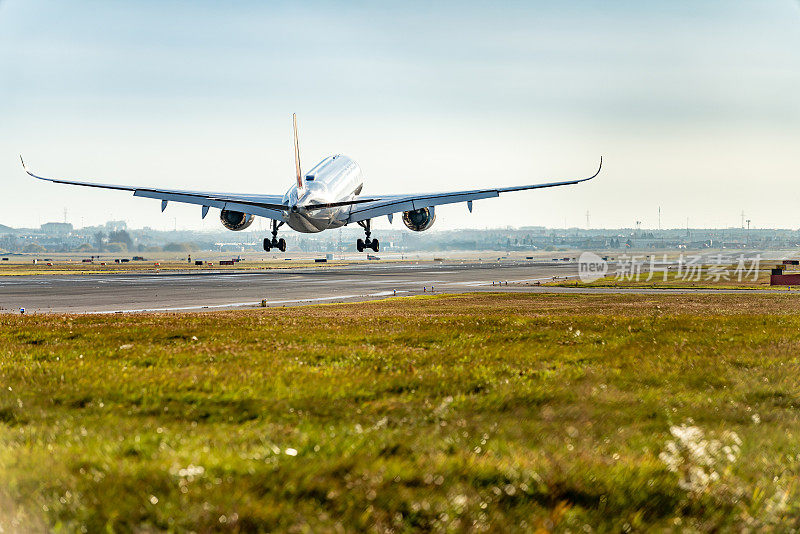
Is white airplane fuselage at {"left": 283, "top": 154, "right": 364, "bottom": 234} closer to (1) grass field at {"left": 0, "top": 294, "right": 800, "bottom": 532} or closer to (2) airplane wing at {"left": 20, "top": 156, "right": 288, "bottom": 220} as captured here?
(2) airplane wing at {"left": 20, "top": 156, "right": 288, "bottom": 220}

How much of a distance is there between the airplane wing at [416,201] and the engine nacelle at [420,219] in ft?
1.75

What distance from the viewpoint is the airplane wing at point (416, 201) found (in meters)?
69.8

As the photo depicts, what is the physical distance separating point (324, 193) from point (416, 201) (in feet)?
32.4

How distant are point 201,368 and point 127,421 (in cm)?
404

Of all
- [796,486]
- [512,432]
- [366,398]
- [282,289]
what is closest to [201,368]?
[366,398]

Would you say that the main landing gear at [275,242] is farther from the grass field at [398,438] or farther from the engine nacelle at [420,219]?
the grass field at [398,438]

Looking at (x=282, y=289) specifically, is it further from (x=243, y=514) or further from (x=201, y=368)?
(x=243, y=514)

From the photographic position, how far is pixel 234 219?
74.1 meters

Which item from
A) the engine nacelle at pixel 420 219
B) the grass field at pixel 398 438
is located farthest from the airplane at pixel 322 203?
the grass field at pixel 398 438

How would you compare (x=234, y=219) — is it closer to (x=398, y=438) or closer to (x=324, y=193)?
(x=324, y=193)

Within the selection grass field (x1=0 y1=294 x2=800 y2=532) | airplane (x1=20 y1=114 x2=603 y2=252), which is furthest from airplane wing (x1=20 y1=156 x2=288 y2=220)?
grass field (x1=0 y1=294 x2=800 y2=532)

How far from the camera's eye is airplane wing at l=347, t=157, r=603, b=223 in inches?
2748

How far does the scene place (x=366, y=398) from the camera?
412 inches

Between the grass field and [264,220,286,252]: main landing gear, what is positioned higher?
[264,220,286,252]: main landing gear
